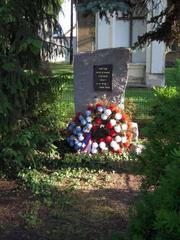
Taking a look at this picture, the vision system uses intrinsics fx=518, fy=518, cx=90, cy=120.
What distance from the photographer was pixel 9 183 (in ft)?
22.1

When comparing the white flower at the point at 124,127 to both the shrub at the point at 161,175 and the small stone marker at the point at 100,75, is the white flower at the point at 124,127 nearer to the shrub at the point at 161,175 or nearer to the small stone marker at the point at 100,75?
the small stone marker at the point at 100,75

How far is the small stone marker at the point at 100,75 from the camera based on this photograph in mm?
8914

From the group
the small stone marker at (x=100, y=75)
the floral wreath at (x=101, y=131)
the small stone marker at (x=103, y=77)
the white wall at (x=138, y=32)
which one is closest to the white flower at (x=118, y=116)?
the floral wreath at (x=101, y=131)

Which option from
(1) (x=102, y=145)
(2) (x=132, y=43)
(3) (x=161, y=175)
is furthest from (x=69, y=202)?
(2) (x=132, y=43)

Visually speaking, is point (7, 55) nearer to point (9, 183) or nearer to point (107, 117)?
point (9, 183)

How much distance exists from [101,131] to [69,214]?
2885 mm

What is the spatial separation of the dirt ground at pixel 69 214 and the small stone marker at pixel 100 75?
8.31 ft

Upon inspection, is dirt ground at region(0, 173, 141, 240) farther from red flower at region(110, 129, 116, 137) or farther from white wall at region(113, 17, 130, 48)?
white wall at region(113, 17, 130, 48)

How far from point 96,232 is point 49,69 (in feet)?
9.33

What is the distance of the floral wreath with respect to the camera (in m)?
8.16

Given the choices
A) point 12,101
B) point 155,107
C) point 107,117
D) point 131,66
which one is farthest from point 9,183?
point 131,66

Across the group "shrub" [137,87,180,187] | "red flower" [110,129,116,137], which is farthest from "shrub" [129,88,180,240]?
"red flower" [110,129,116,137]

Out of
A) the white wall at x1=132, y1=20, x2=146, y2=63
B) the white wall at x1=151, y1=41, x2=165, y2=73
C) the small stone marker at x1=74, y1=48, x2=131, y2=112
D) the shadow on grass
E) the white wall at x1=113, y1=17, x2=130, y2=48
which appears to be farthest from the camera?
the white wall at x1=113, y1=17, x2=130, y2=48

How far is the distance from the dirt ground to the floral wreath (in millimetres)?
1425
